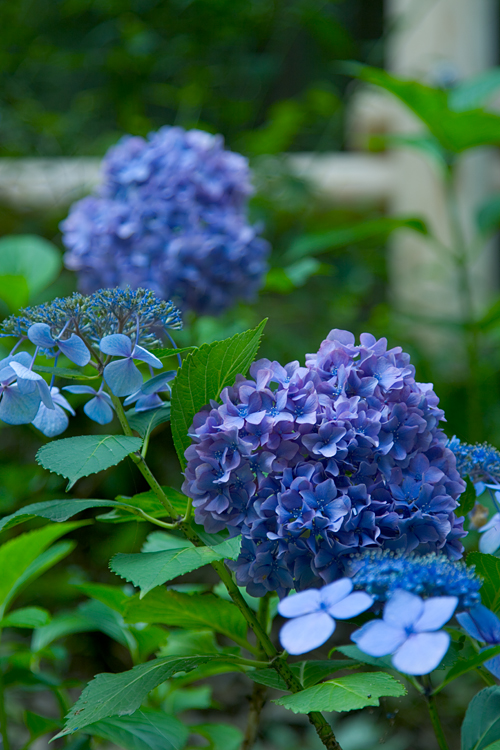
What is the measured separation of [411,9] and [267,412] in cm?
195

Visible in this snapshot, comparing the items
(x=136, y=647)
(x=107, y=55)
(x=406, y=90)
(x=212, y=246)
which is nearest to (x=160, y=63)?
(x=107, y=55)

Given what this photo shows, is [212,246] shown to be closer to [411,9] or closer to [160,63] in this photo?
[160,63]

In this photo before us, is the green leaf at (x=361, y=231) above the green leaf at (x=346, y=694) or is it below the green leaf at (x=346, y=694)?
above

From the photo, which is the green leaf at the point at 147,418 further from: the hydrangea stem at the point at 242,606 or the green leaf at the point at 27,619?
the green leaf at the point at 27,619

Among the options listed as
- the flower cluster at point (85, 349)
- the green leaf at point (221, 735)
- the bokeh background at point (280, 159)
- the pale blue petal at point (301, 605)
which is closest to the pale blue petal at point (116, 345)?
the flower cluster at point (85, 349)

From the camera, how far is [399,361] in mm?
378

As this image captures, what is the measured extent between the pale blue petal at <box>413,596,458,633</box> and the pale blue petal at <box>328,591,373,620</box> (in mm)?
22

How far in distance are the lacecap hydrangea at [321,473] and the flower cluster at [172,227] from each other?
0.56 meters

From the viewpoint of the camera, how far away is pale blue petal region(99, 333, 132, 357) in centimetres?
35

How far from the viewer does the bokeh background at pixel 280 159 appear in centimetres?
151

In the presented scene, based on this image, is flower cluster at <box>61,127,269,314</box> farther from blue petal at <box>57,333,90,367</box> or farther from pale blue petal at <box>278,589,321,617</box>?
pale blue petal at <box>278,589,321,617</box>

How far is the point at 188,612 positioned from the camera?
1.42 feet

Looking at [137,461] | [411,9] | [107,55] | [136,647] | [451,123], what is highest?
[411,9]

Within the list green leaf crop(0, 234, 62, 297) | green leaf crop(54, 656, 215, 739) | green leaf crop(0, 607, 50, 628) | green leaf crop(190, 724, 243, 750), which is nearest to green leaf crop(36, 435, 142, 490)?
green leaf crop(54, 656, 215, 739)
